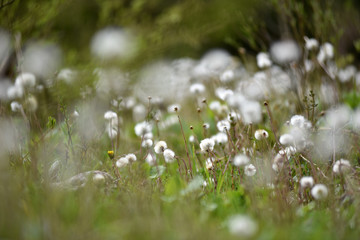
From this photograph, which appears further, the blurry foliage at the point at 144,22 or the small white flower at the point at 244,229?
the blurry foliage at the point at 144,22

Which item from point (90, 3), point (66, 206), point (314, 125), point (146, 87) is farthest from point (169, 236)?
point (90, 3)

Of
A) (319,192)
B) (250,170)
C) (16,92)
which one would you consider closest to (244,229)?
(319,192)

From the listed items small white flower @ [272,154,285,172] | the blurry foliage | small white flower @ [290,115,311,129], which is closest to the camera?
small white flower @ [272,154,285,172]

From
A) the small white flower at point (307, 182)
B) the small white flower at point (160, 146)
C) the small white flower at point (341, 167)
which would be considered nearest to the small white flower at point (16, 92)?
the small white flower at point (160, 146)

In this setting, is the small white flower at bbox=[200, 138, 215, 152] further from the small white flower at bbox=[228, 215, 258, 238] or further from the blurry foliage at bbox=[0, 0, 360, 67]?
the blurry foliage at bbox=[0, 0, 360, 67]

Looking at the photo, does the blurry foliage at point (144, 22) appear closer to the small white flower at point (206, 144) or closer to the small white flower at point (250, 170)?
the small white flower at point (206, 144)

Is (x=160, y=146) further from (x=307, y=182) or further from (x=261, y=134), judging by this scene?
(x=307, y=182)

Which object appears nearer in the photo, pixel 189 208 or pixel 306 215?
pixel 189 208

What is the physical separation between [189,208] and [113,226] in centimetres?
28

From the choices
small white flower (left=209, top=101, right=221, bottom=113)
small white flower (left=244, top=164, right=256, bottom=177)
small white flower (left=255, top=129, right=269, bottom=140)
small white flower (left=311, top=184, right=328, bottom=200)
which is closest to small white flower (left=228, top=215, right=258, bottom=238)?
small white flower (left=311, top=184, right=328, bottom=200)

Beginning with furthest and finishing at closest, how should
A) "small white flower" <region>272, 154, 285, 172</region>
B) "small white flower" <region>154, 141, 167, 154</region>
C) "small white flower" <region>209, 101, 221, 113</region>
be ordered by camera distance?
"small white flower" <region>209, 101, 221, 113</region> → "small white flower" <region>154, 141, 167, 154</region> → "small white flower" <region>272, 154, 285, 172</region>

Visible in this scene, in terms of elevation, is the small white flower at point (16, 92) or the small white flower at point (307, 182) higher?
the small white flower at point (16, 92)

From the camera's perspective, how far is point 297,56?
2988mm

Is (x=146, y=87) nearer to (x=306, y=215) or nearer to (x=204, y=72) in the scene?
(x=204, y=72)
